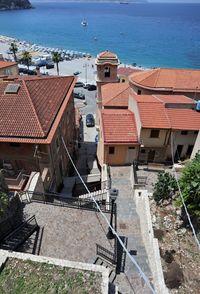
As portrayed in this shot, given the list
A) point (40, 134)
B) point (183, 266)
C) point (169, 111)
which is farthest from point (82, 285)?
point (169, 111)

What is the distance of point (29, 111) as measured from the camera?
20672 millimetres

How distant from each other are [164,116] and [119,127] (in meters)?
4.83

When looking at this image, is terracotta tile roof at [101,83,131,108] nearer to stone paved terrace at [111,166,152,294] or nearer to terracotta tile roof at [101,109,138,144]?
terracotta tile roof at [101,109,138,144]

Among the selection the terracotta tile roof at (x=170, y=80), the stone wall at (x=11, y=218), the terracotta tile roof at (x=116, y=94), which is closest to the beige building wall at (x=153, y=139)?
the terracotta tile roof at (x=116, y=94)

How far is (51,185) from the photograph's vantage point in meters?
21.5

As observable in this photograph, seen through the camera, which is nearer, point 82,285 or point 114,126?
point 82,285

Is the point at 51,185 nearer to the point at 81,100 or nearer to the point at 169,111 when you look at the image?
the point at 169,111

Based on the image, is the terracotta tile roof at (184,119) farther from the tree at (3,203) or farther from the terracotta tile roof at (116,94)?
the tree at (3,203)

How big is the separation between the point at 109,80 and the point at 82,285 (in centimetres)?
3300

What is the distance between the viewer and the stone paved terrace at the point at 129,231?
525 inches

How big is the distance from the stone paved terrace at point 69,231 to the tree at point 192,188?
18.3ft

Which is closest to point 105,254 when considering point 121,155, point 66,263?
point 66,263

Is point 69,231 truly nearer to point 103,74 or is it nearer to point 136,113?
point 136,113

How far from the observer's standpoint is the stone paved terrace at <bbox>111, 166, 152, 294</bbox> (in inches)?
525
